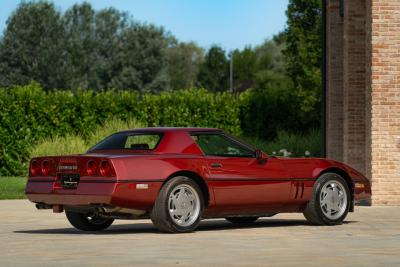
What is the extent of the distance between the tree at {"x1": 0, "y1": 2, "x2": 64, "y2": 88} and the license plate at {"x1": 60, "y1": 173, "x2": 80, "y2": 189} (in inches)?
2454

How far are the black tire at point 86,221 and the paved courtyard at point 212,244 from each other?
14cm

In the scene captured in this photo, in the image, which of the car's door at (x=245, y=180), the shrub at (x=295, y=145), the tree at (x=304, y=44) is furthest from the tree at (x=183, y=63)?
the car's door at (x=245, y=180)

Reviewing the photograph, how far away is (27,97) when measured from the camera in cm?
3434

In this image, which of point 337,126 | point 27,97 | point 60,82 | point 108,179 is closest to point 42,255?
point 108,179

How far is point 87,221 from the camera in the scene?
15148mm

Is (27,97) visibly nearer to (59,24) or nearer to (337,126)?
(337,126)

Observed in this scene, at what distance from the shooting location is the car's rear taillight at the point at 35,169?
1438 centimetres

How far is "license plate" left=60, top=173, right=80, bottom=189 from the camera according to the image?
13.8m

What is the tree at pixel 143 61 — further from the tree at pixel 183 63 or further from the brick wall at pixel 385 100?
the brick wall at pixel 385 100

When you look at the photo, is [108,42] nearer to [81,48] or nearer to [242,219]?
[81,48]

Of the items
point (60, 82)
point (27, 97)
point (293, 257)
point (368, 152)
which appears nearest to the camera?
point (293, 257)

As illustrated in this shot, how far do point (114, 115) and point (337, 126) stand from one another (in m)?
10.6

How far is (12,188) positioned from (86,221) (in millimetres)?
12436

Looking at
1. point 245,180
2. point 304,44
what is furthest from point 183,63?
point 245,180
